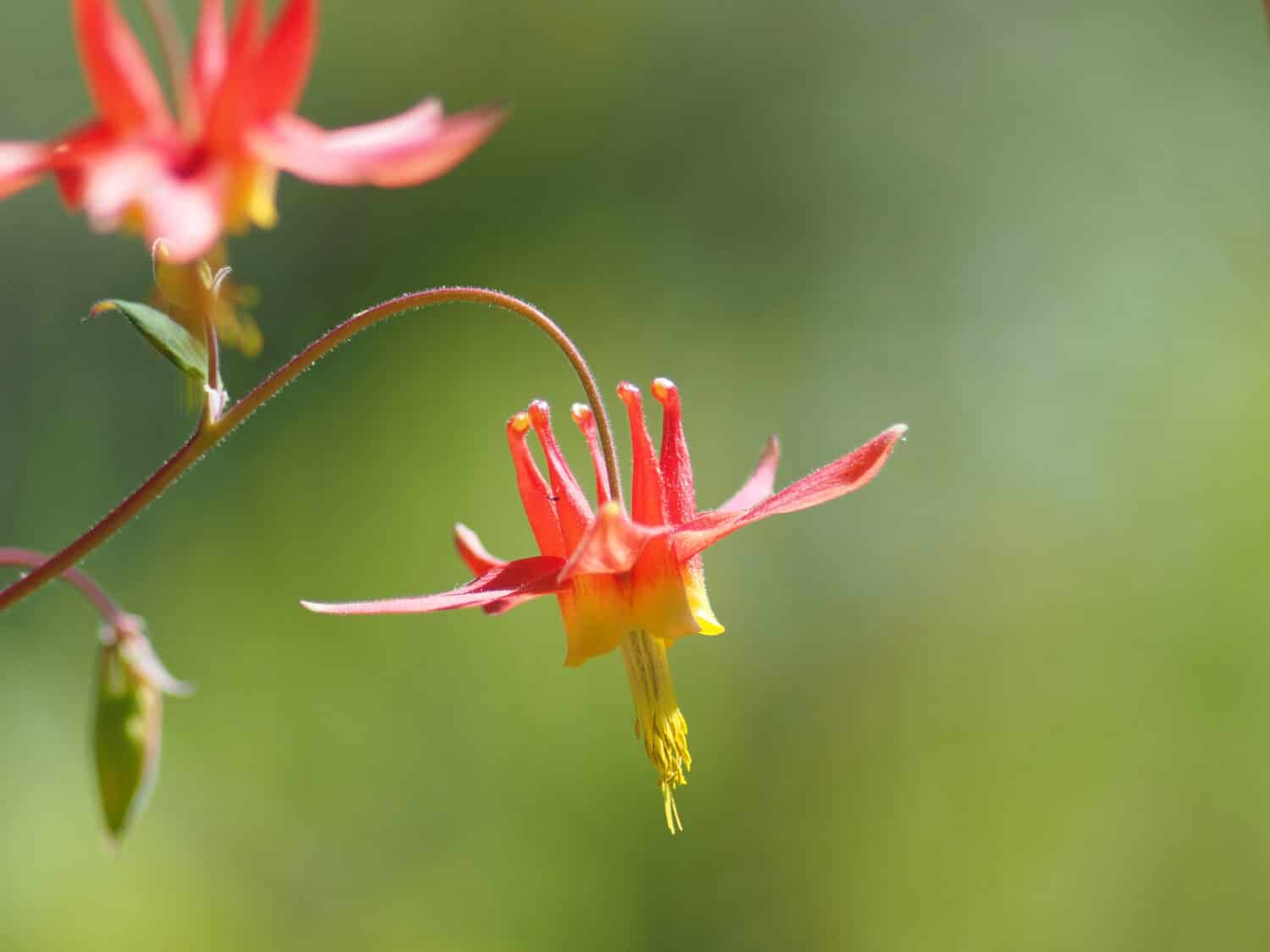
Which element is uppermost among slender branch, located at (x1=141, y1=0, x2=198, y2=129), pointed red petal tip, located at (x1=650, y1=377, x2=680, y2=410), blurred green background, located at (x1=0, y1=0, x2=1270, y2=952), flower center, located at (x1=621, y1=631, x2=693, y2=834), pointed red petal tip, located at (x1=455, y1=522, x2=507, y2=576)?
blurred green background, located at (x1=0, y1=0, x2=1270, y2=952)

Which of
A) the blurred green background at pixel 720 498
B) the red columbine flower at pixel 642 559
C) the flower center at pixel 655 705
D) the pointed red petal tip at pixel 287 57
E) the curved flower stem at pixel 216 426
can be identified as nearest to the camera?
the pointed red petal tip at pixel 287 57

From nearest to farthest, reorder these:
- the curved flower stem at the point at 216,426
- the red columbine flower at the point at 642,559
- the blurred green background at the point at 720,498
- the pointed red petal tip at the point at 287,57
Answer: the pointed red petal tip at the point at 287,57
the curved flower stem at the point at 216,426
the red columbine flower at the point at 642,559
the blurred green background at the point at 720,498

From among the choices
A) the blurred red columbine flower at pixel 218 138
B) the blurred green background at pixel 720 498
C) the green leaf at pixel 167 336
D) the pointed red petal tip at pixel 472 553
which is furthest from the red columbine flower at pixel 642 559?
the blurred green background at pixel 720 498

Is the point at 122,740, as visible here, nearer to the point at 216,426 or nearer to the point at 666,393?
the point at 216,426

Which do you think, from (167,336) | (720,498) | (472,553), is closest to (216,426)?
(167,336)

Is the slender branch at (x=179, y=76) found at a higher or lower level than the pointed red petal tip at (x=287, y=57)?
higher

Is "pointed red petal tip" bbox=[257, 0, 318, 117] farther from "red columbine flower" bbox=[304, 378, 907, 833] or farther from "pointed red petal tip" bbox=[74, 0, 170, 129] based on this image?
"red columbine flower" bbox=[304, 378, 907, 833]

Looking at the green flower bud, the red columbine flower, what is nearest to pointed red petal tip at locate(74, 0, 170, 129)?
the red columbine flower

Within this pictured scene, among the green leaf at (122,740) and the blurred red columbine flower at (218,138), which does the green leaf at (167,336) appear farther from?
the green leaf at (122,740)
